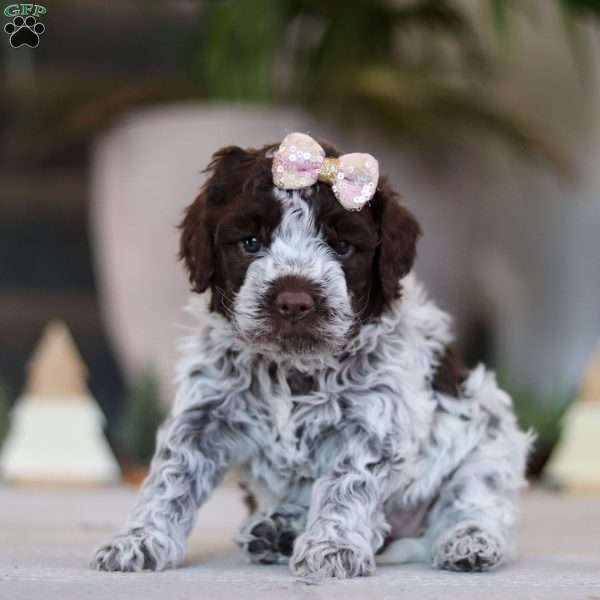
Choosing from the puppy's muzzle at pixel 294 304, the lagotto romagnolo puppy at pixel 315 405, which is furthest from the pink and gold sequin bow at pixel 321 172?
the puppy's muzzle at pixel 294 304

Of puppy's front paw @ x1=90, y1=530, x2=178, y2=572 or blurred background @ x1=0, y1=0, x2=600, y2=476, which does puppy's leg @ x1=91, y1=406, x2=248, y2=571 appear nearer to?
puppy's front paw @ x1=90, y1=530, x2=178, y2=572

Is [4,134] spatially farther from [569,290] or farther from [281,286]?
[281,286]

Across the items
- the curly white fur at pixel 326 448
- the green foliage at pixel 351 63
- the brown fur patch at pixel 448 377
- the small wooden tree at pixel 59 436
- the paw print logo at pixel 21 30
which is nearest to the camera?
the curly white fur at pixel 326 448

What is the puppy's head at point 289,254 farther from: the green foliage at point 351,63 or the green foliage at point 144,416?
the green foliage at point 351,63

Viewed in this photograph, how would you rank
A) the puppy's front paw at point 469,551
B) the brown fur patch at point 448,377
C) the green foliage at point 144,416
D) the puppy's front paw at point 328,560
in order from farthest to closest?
the green foliage at point 144,416
the brown fur patch at point 448,377
the puppy's front paw at point 469,551
the puppy's front paw at point 328,560

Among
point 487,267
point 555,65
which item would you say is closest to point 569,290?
point 487,267

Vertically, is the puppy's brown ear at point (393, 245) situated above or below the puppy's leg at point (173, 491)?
above
